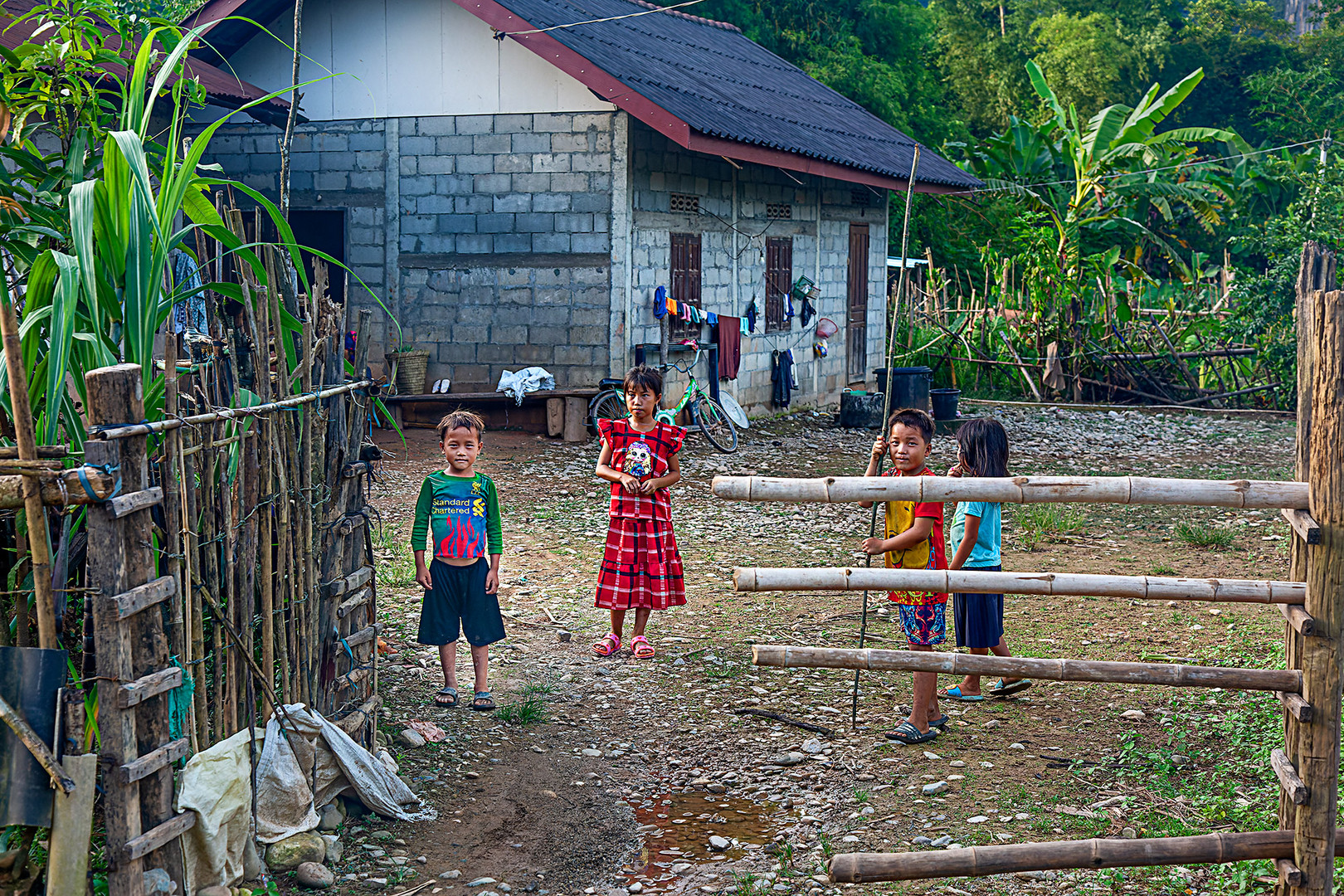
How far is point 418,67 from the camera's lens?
12.2m

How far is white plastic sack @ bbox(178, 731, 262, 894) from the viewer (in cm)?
320

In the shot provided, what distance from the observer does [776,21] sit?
87.8 ft

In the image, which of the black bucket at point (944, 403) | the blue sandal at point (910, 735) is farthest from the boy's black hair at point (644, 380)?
the black bucket at point (944, 403)

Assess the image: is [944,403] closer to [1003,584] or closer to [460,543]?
[460,543]

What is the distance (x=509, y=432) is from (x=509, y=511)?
9.50ft

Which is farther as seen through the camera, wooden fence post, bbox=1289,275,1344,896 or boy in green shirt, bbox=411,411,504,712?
boy in green shirt, bbox=411,411,504,712

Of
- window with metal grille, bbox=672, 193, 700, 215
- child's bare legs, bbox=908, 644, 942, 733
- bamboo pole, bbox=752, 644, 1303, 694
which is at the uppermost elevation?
window with metal grille, bbox=672, 193, 700, 215

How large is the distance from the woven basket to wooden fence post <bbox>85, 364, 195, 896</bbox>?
8874 mm

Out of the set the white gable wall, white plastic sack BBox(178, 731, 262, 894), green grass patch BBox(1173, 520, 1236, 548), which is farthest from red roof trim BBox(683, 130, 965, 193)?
white plastic sack BBox(178, 731, 262, 894)

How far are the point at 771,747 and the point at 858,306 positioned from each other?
13196 mm

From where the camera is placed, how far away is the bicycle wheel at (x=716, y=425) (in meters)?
12.0

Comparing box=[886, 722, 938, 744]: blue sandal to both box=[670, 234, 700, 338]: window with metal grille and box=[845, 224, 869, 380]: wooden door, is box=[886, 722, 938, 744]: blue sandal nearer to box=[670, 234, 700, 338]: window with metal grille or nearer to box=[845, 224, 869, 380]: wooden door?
box=[670, 234, 700, 338]: window with metal grille

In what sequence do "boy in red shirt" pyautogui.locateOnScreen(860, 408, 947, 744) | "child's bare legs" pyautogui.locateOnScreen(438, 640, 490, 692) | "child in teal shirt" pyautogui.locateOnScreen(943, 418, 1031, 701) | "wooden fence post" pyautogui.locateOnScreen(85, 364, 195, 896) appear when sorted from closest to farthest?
1. "wooden fence post" pyautogui.locateOnScreen(85, 364, 195, 896)
2. "boy in red shirt" pyautogui.locateOnScreen(860, 408, 947, 744)
3. "child in teal shirt" pyautogui.locateOnScreen(943, 418, 1031, 701)
4. "child's bare legs" pyautogui.locateOnScreen(438, 640, 490, 692)

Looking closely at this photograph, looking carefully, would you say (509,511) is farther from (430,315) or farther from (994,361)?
(994,361)
